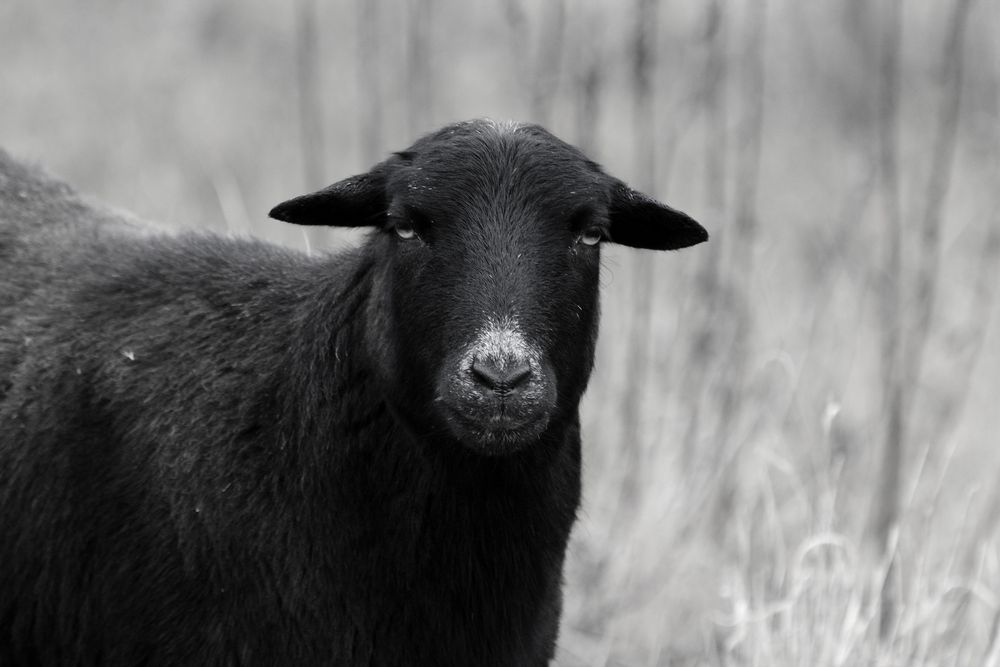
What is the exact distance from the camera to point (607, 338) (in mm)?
8281

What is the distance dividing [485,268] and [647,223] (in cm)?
77

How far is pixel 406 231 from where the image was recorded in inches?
172

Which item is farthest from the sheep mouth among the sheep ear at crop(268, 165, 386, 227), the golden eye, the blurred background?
the blurred background

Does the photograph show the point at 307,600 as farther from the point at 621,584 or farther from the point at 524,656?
the point at 621,584

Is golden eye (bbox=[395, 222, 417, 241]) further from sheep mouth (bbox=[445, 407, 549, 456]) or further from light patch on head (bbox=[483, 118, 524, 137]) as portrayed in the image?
sheep mouth (bbox=[445, 407, 549, 456])

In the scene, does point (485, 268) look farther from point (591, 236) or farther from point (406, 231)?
point (591, 236)

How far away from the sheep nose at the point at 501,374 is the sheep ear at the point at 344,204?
2.71 feet

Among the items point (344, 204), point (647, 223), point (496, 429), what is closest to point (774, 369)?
point (647, 223)

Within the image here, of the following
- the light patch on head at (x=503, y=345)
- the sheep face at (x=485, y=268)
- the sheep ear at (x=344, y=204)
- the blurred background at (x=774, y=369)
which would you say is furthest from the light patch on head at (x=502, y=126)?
the blurred background at (x=774, y=369)

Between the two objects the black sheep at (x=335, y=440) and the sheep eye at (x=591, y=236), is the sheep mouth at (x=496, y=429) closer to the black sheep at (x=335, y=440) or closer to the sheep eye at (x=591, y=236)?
the black sheep at (x=335, y=440)

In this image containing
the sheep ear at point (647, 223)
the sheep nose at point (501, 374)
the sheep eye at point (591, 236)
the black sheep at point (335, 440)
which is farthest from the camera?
the sheep ear at point (647, 223)

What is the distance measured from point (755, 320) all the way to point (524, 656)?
14.9ft

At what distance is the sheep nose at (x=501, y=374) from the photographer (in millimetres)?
3908

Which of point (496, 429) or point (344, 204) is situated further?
point (344, 204)
